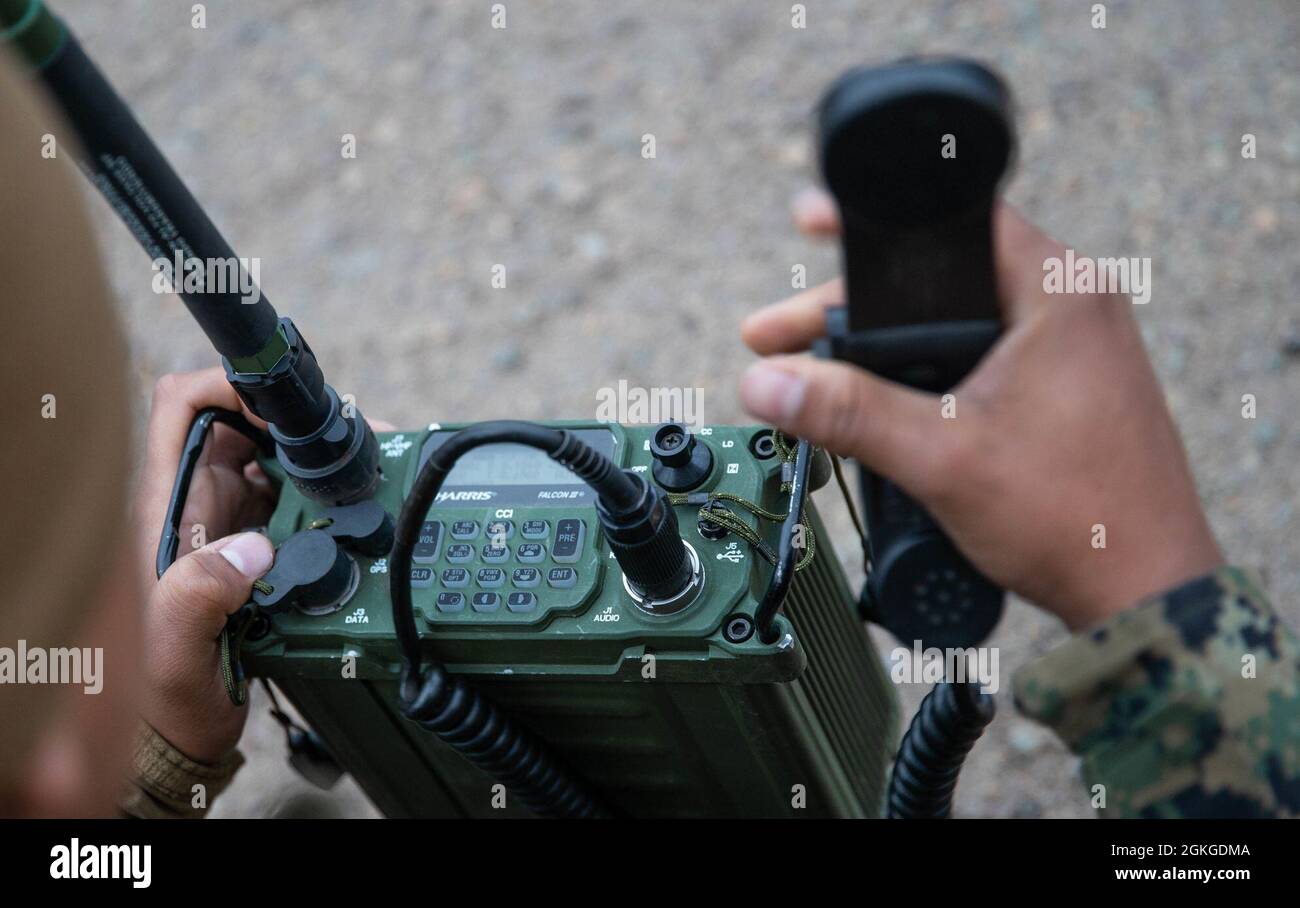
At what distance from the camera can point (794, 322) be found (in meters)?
1.28

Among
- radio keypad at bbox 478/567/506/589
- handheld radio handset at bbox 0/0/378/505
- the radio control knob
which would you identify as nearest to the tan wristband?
handheld radio handset at bbox 0/0/378/505

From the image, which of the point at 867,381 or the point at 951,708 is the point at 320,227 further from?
the point at 867,381

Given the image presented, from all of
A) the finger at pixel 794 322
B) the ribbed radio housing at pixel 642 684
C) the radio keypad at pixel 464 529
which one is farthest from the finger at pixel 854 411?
the radio keypad at pixel 464 529

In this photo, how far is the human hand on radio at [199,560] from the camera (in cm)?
→ 159

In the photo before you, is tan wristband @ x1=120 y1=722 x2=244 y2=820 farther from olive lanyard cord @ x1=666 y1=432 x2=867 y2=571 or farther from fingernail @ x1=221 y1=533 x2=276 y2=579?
olive lanyard cord @ x1=666 y1=432 x2=867 y2=571

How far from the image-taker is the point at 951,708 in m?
1.72

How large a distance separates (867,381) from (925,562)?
246 millimetres

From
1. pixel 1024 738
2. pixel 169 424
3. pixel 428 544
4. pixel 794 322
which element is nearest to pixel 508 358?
pixel 1024 738

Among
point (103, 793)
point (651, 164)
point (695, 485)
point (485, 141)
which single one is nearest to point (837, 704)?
point (695, 485)

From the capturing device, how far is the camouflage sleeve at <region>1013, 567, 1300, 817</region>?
1.20m

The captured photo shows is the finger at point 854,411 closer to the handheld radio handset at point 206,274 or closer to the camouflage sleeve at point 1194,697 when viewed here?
the camouflage sleeve at point 1194,697

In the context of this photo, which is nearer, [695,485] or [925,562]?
[925,562]

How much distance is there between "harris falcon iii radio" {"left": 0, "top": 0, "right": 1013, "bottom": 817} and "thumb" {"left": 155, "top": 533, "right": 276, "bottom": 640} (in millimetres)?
29

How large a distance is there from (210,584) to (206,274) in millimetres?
421
